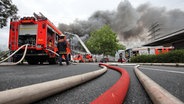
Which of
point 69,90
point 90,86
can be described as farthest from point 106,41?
point 69,90

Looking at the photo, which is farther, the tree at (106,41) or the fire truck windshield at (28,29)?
the tree at (106,41)

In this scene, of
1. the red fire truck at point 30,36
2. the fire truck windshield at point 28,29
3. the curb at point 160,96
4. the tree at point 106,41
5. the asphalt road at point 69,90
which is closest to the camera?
the curb at point 160,96

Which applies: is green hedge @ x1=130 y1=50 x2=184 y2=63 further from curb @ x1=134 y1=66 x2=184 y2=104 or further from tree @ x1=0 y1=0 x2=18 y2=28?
tree @ x1=0 y1=0 x2=18 y2=28

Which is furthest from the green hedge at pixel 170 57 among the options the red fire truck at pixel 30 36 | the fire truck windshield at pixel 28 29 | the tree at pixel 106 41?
the tree at pixel 106 41

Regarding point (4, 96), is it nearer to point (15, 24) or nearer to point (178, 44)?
point (15, 24)

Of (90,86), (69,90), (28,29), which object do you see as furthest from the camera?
(28,29)

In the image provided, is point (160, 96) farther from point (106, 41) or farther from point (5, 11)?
point (106, 41)

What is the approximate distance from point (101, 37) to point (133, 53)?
1600 centimetres

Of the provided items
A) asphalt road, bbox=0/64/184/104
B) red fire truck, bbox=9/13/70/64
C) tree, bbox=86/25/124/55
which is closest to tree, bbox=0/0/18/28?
red fire truck, bbox=9/13/70/64

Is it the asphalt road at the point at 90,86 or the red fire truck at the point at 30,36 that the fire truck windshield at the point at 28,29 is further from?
the asphalt road at the point at 90,86

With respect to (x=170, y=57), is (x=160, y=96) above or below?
below

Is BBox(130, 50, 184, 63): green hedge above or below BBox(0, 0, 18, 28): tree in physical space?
below

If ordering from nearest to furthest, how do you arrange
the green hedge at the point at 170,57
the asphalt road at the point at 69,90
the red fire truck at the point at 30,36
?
1. the asphalt road at the point at 69,90
2. the red fire truck at the point at 30,36
3. the green hedge at the point at 170,57

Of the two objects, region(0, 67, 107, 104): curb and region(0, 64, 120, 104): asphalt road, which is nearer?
region(0, 67, 107, 104): curb
